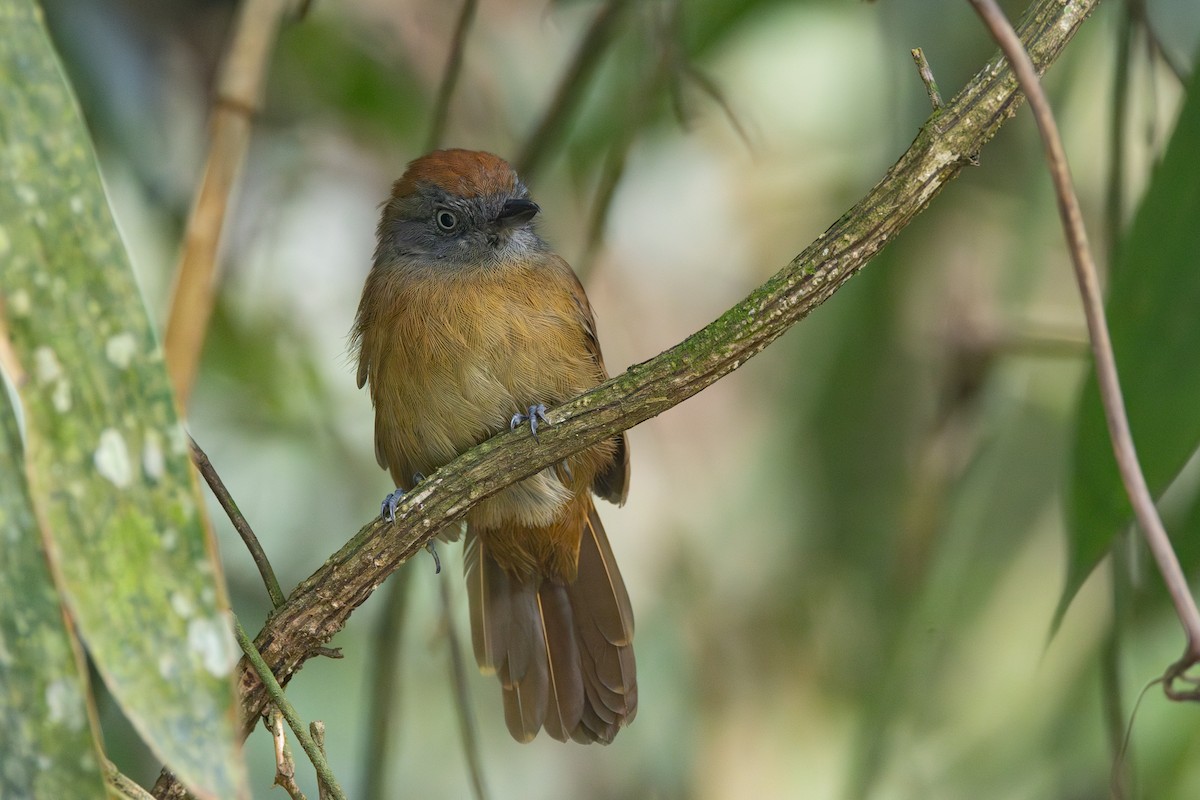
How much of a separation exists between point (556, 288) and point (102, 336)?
2.07 meters

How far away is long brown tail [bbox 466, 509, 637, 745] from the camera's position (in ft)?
10.6

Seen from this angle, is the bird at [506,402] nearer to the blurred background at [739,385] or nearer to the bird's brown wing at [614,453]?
the bird's brown wing at [614,453]

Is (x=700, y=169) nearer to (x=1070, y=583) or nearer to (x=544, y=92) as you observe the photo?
(x=544, y=92)

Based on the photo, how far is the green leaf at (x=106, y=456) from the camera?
1122 mm

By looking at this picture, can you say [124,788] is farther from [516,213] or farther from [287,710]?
[516,213]

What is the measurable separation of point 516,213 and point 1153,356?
5.35ft

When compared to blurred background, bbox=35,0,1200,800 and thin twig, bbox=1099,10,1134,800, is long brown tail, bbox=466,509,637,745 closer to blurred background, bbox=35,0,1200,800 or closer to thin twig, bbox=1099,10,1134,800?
blurred background, bbox=35,0,1200,800

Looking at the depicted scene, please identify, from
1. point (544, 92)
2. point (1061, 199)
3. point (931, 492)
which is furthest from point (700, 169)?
point (1061, 199)

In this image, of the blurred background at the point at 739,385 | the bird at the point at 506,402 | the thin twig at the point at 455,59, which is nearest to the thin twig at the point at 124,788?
the bird at the point at 506,402

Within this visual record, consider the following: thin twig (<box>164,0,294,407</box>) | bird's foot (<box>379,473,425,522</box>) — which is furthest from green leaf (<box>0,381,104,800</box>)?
thin twig (<box>164,0,294,407</box>)

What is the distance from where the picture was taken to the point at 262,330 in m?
4.02

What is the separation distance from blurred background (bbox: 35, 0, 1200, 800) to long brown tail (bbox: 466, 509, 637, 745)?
26 cm

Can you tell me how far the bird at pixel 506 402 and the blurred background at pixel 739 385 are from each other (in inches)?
10.6

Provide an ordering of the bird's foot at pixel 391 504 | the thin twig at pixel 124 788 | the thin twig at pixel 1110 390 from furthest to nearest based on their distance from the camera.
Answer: the bird's foot at pixel 391 504, the thin twig at pixel 124 788, the thin twig at pixel 1110 390
